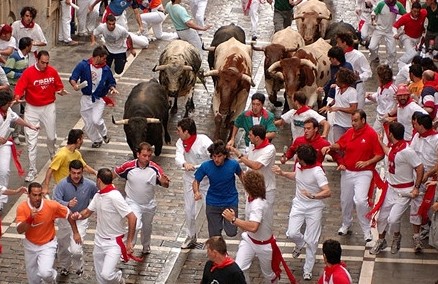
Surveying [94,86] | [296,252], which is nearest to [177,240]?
[296,252]

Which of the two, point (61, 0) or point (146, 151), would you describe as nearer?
point (146, 151)

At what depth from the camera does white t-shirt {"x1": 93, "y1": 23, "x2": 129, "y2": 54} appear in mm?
25422

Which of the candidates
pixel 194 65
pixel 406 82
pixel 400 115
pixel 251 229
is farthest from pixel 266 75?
pixel 251 229

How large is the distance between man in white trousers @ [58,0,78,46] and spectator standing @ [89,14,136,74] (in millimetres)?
3349

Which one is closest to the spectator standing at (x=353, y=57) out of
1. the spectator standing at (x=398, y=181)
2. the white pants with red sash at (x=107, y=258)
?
the spectator standing at (x=398, y=181)

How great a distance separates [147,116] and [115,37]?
339cm

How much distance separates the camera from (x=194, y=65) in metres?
25.1

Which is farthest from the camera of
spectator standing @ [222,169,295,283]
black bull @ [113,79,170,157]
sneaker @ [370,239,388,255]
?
black bull @ [113,79,170,157]

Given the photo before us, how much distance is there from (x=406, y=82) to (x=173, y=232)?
5.62 m

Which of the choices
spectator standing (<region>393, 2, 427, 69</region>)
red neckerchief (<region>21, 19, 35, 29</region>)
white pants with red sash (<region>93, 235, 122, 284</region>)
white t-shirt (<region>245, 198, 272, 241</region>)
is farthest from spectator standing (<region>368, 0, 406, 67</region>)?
white pants with red sash (<region>93, 235, 122, 284</region>)

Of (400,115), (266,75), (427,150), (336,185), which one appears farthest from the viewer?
(266,75)

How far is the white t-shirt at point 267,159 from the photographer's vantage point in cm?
1838

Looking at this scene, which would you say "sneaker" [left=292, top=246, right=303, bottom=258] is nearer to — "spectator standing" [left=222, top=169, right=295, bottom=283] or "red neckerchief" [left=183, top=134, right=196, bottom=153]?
"spectator standing" [left=222, top=169, right=295, bottom=283]

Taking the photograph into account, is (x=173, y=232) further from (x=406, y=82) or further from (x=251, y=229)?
(x=406, y=82)
